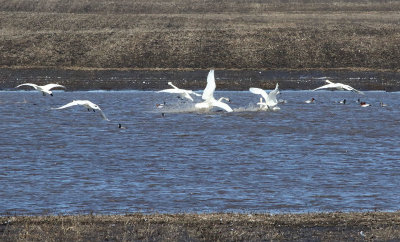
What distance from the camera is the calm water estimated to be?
50.5 ft

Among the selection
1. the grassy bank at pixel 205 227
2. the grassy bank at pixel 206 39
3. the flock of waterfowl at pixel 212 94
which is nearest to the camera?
the grassy bank at pixel 205 227

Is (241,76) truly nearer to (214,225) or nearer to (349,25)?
(349,25)

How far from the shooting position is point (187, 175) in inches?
733

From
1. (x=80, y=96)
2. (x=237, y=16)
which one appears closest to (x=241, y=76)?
(x=80, y=96)

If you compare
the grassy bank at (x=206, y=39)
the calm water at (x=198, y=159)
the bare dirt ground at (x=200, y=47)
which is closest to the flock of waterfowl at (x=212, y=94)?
the calm water at (x=198, y=159)

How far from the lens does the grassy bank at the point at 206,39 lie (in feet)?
190

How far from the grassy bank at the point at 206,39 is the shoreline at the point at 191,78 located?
2.84 m

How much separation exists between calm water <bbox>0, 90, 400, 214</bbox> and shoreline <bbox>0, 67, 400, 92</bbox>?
9.08 meters

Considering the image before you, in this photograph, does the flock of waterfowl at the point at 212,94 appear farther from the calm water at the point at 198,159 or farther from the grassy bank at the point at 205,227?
the grassy bank at the point at 205,227

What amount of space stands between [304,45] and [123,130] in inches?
1399

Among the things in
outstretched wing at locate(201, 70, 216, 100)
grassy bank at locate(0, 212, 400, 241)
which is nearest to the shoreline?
outstretched wing at locate(201, 70, 216, 100)

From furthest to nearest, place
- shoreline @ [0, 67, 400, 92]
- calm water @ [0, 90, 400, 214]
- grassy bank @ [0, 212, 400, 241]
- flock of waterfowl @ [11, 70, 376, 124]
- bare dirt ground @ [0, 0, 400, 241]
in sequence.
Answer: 1. bare dirt ground @ [0, 0, 400, 241]
2. shoreline @ [0, 67, 400, 92]
3. flock of waterfowl @ [11, 70, 376, 124]
4. calm water @ [0, 90, 400, 214]
5. grassy bank @ [0, 212, 400, 241]

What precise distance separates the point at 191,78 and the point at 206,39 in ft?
46.2

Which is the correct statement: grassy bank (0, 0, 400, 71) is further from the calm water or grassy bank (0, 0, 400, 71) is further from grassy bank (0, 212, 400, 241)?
grassy bank (0, 212, 400, 241)
